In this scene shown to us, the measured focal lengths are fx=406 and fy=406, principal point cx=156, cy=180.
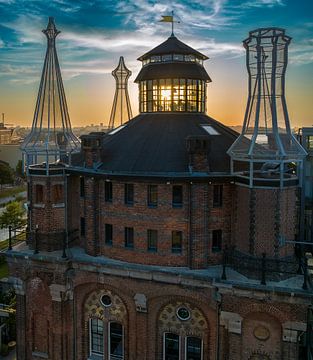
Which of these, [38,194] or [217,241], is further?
[38,194]

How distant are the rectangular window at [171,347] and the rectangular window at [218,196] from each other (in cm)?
861

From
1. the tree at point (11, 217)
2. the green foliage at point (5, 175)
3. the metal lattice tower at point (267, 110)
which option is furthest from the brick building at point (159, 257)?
the green foliage at point (5, 175)

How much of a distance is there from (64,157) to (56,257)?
849cm

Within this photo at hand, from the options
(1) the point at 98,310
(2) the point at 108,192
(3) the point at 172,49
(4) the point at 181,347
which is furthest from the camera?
(3) the point at 172,49

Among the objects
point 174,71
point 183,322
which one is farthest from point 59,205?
point 174,71

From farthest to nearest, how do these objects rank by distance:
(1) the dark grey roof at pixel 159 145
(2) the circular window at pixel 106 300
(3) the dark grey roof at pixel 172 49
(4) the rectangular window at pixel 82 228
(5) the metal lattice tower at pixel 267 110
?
(3) the dark grey roof at pixel 172 49, (4) the rectangular window at pixel 82 228, (2) the circular window at pixel 106 300, (1) the dark grey roof at pixel 159 145, (5) the metal lattice tower at pixel 267 110

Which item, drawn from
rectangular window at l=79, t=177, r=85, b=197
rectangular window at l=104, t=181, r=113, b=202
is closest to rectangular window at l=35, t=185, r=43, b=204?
rectangular window at l=79, t=177, r=85, b=197

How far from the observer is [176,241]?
979 inches

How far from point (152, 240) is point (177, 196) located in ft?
10.5

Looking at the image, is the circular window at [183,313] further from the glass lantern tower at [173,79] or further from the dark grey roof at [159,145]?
the glass lantern tower at [173,79]

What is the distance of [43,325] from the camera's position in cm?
2791

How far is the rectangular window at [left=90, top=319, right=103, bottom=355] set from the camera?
27.2 m

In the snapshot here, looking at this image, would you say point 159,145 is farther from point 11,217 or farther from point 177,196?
point 11,217

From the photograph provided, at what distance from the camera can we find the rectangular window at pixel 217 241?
2517 centimetres
